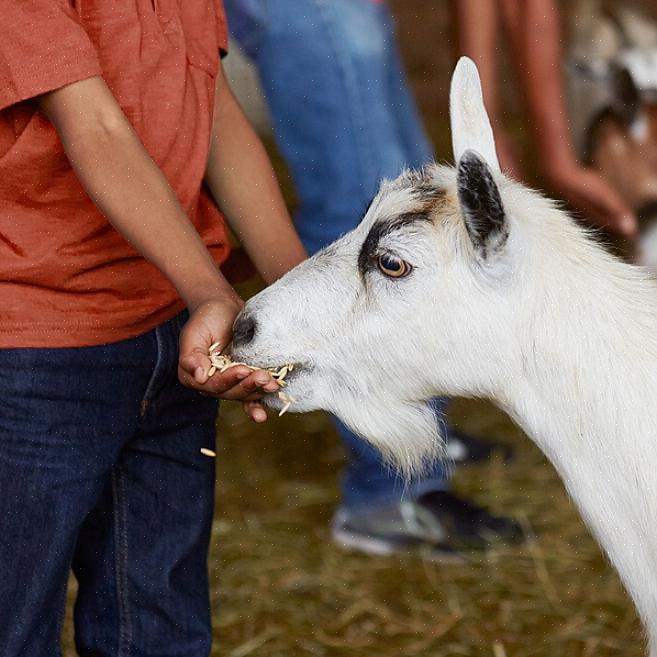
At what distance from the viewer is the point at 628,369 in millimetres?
2008

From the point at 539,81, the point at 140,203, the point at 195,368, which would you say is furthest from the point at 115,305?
the point at 539,81

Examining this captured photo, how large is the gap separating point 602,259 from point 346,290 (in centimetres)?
44

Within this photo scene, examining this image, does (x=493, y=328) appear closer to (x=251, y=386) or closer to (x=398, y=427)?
(x=398, y=427)

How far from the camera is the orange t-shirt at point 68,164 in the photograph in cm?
203

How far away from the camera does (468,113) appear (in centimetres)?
214

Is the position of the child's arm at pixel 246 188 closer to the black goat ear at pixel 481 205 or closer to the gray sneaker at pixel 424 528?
the black goat ear at pixel 481 205

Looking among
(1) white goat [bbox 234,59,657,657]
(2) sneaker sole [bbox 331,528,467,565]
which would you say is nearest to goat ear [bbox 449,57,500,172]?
(1) white goat [bbox 234,59,657,657]

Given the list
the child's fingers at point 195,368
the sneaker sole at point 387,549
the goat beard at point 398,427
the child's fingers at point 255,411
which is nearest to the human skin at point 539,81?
the sneaker sole at point 387,549

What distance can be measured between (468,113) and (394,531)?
1.83m

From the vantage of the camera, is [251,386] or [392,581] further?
[392,581]

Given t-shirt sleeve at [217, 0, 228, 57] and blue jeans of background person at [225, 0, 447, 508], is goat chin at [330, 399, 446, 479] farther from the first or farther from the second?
blue jeans of background person at [225, 0, 447, 508]

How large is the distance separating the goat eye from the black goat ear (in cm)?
14

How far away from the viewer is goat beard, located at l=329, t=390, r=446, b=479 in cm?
223

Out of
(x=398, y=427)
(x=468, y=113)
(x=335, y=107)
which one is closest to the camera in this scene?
(x=468, y=113)
